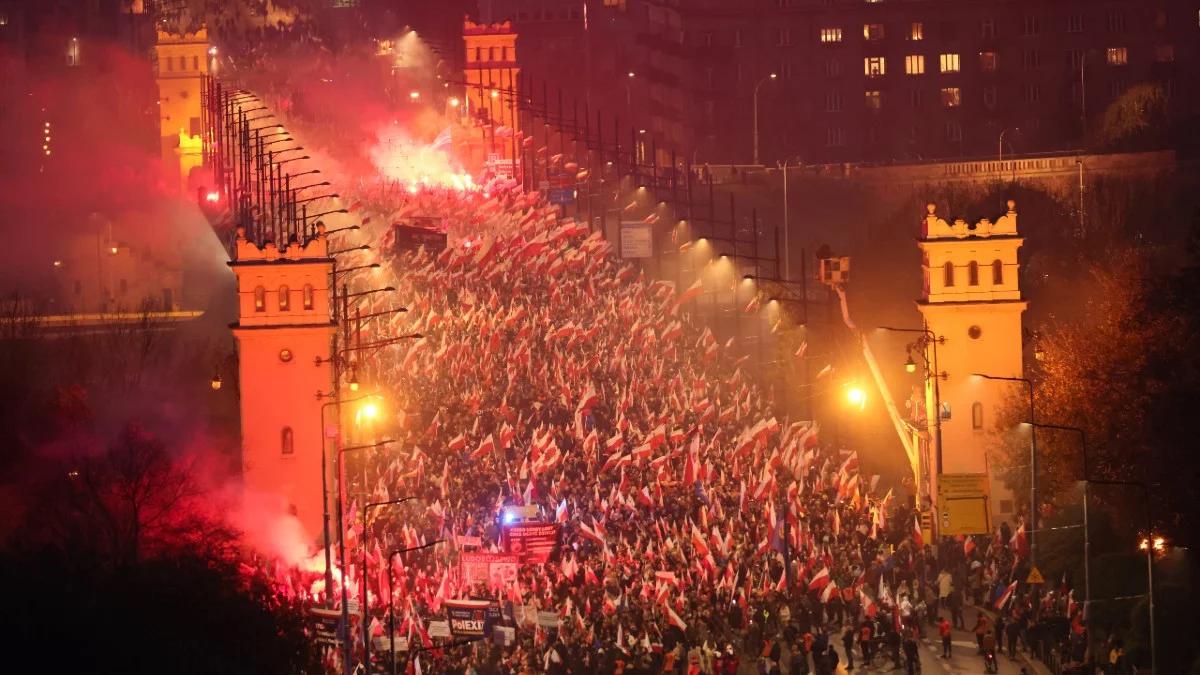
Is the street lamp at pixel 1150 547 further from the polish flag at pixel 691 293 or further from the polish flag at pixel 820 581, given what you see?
the polish flag at pixel 691 293

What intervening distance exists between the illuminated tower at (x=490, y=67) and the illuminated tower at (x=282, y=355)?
54.7 m

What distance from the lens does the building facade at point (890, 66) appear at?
145 m

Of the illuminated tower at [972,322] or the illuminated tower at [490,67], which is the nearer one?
the illuminated tower at [972,322]

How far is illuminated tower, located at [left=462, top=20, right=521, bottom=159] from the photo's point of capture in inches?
5315

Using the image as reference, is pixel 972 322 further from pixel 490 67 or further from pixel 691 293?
pixel 490 67

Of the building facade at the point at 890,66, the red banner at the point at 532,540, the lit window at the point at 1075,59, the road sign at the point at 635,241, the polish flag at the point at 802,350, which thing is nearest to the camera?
the red banner at the point at 532,540

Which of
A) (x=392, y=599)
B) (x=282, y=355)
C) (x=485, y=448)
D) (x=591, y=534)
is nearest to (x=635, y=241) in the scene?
(x=282, y=355)

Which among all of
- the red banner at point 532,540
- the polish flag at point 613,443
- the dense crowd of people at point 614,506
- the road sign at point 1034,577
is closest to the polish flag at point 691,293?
the dense crowd of people at point 614,506

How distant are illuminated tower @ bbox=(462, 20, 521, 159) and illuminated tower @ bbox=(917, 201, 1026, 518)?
183ft

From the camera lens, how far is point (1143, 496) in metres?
66.0

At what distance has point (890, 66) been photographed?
146375 mm

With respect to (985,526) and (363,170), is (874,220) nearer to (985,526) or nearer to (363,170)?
(363,170)

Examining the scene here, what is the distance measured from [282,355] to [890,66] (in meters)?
71.7

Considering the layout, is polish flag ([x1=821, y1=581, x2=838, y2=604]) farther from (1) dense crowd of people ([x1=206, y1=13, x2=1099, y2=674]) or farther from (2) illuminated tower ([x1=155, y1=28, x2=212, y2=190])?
(2) illuminated tower ([x1=155, y1=28, x2=212, y2=190])
